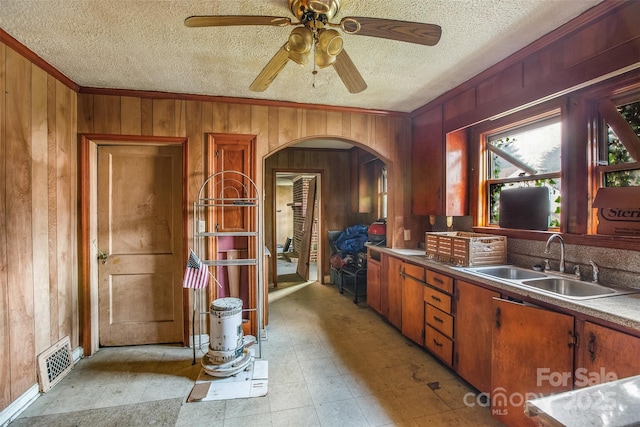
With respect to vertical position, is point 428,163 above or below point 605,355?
above

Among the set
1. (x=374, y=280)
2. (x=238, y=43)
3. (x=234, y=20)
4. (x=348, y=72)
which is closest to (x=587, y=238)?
(x=348, y=72)

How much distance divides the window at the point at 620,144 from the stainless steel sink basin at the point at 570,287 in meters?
0.67

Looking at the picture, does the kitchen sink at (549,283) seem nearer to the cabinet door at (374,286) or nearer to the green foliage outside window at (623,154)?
the green foliage outside window at (623,154)

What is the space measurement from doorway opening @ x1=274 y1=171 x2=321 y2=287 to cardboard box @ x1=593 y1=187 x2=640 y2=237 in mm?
3879

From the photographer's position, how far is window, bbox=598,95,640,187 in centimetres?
175

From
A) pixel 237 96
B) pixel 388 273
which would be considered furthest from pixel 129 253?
pixel 388 273

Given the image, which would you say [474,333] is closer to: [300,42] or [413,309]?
[413,309]

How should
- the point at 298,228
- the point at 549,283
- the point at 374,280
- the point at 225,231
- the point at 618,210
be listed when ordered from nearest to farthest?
the point at 618,210, the point at 549,283, the point at 225,231, the point at 374,280, the point at 298,228

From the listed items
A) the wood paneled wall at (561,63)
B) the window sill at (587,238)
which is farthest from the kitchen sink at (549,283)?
the wood paneled wall at (561,63)

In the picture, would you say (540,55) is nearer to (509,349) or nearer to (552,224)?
(552,224)

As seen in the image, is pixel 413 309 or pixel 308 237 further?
pixel 308 237

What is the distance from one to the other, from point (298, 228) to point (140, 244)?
5373mm

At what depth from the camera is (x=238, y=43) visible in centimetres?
203

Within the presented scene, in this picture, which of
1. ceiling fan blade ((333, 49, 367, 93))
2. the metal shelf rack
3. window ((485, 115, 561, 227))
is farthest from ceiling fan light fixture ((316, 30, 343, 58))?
window ((485, 115, 561, 227))
